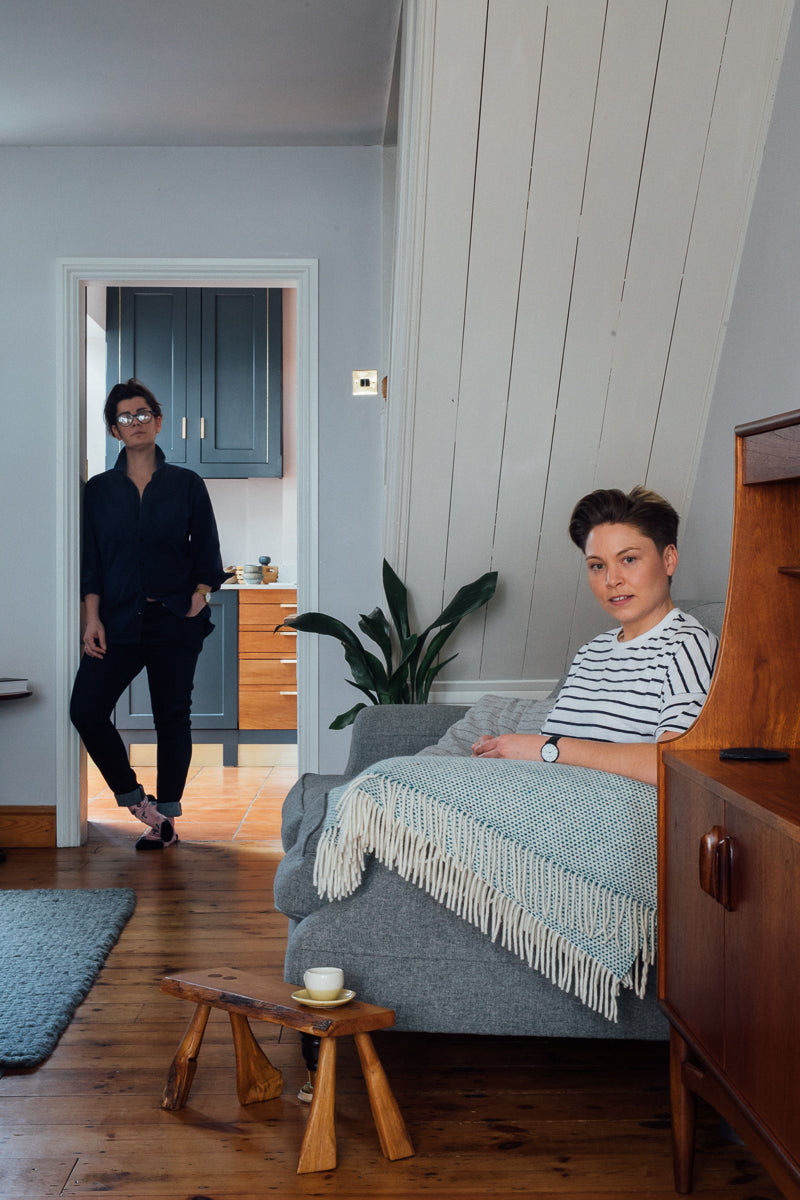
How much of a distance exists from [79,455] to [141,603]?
57 centimetres

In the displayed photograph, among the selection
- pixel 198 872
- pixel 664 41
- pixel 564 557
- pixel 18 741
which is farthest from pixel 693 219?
pixel 18 741

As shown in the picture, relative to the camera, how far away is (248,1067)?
5.72 feet

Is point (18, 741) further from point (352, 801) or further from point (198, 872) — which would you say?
point (352, 801)

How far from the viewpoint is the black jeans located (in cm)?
367

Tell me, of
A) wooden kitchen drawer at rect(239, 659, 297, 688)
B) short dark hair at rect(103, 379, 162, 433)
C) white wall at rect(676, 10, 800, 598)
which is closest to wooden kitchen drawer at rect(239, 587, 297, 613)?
wooden kitchen drawer at rect(239, 659, 297, 688)

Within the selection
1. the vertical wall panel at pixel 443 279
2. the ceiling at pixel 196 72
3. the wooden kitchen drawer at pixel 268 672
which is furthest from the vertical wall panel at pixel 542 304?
the wooden kitchen drawer at pixel 268 672

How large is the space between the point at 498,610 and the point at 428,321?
0.93 meters

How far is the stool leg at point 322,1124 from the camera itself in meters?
1.53

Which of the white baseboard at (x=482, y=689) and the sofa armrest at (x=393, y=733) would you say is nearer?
the sofa armrest at (x=393, y=733)

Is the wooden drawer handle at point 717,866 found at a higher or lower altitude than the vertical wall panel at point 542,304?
lower

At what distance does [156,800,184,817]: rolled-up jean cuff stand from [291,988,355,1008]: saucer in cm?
226

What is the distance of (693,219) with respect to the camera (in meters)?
2.34

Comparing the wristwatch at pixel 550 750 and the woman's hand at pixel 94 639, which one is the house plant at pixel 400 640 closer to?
the woman's hand at pixel 94 639

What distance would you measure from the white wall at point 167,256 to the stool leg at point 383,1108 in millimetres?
2107
